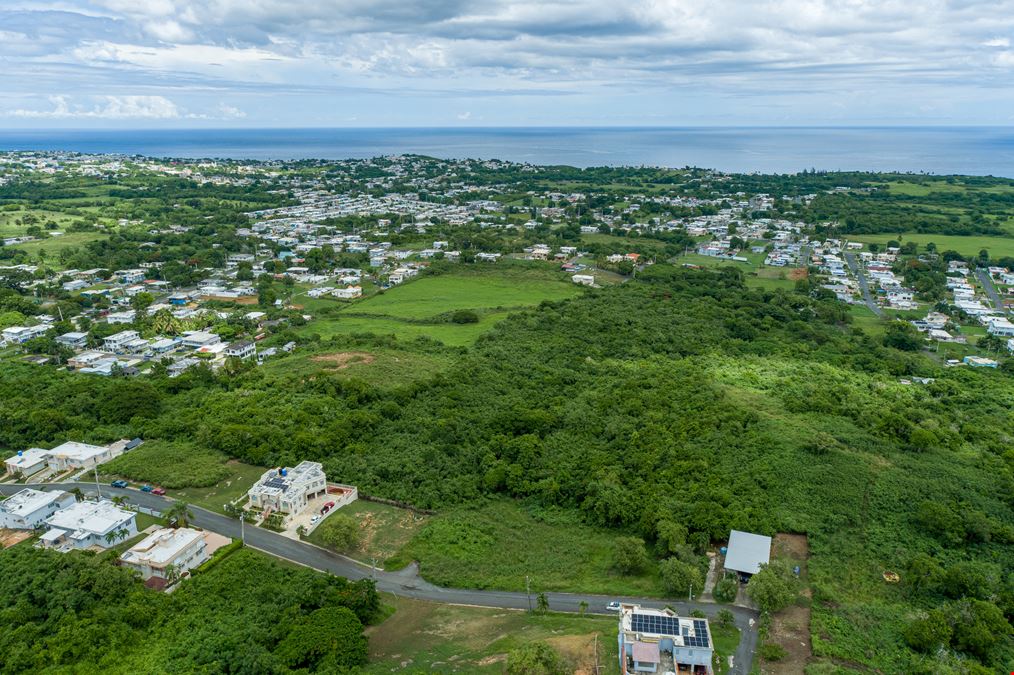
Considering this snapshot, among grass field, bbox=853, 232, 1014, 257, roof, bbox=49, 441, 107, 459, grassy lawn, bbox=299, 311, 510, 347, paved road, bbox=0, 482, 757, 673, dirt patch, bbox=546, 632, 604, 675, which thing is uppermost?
grass field, bbox=853, 232, 1014, 257

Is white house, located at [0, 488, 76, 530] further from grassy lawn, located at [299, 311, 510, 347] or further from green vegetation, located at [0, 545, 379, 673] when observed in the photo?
grassy lawn, located at [299, 311, 510, 347]

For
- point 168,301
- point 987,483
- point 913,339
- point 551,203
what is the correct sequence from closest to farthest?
1. point 987,483
2. point 913,339
3. point 168,301
4. point 551,203

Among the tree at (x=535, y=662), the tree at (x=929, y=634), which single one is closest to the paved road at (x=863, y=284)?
the tree at (x=929, y=634)

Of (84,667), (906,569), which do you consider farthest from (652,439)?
(84,667)

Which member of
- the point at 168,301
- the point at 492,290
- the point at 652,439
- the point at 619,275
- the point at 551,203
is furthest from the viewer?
the point at 551,203

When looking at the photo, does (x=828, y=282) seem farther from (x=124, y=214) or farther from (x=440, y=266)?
(x=124, y=214)

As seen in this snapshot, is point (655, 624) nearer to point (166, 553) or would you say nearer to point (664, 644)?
point (664, 644)

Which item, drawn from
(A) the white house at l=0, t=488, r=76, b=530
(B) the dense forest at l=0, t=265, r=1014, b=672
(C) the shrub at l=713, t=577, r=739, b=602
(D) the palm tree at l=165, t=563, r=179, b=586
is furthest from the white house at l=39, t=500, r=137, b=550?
(C) the shrub at l=713, t=577, r=739, b=602
